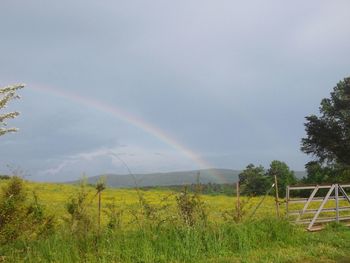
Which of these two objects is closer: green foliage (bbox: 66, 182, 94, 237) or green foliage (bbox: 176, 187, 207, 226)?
green foliage (bbox: 66, 182, 94, 237)

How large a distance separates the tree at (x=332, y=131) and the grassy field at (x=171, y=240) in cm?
5259

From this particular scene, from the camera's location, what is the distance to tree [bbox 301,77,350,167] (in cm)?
6475

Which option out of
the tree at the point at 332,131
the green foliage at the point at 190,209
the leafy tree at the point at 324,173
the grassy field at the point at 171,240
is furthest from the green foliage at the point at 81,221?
the tree at the point at 332,131

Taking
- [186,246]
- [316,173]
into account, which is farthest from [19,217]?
[316,173]

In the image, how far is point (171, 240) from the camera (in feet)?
39.9

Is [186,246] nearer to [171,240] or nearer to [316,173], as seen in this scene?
[171,240]

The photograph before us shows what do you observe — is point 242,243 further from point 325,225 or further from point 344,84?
point 344,84

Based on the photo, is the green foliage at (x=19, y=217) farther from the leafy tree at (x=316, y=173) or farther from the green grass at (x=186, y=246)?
the leafy tree at (x=316, y=173)

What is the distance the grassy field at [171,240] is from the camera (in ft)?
36.2

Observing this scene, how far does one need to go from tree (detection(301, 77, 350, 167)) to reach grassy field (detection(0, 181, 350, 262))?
173 feet

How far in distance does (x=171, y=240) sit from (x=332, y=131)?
57642mm

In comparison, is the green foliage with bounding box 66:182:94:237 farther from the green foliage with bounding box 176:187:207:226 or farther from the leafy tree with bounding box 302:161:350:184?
the leafy tree with bounding box 302:161:350:184

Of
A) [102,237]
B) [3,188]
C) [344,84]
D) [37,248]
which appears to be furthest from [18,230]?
[344,84]

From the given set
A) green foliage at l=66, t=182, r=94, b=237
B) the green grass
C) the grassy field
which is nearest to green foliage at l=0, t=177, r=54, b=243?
the grassy field
